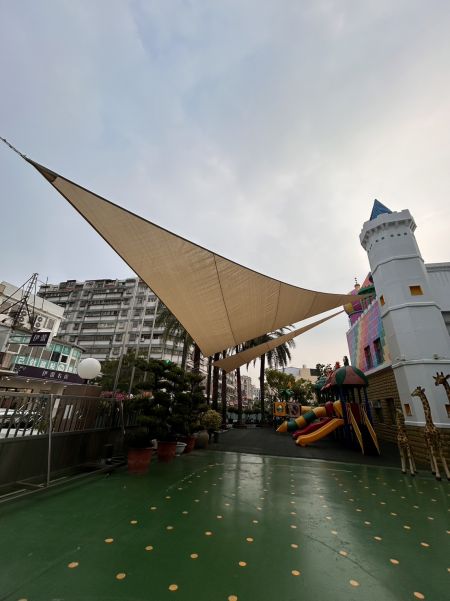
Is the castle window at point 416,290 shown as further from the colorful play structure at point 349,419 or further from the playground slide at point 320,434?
the playground slide at point 320,434

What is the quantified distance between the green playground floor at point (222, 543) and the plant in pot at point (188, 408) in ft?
5.37

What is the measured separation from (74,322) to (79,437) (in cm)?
4332

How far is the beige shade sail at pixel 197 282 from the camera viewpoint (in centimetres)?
350

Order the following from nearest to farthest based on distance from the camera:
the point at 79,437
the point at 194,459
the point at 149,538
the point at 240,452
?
1. the point at 149,538
2. the point at 79,437
3. the point at 194,459
4. the point at 240,452

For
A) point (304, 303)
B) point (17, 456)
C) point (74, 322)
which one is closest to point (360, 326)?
point (304, 303)

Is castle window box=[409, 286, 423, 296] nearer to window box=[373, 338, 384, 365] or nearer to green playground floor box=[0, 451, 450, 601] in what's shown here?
window box=[373, 338, 384, 365]

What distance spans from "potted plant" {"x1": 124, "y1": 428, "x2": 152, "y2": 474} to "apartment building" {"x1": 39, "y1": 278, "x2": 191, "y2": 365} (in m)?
32.4

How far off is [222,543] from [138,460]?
3.07 meters

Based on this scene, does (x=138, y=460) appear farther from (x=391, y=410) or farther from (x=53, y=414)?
(x=391, y=410)

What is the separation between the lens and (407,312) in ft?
25.9

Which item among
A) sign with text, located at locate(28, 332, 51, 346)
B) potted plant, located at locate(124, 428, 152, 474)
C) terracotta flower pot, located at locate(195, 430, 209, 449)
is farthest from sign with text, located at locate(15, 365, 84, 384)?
potted plant, located at locate(124, 428, 152, 474)

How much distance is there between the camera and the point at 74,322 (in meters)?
42.0

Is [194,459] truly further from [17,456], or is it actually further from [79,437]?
[17,456]

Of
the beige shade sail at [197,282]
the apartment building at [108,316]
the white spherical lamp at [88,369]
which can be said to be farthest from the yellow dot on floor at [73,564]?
the apartment building at [108,316]
